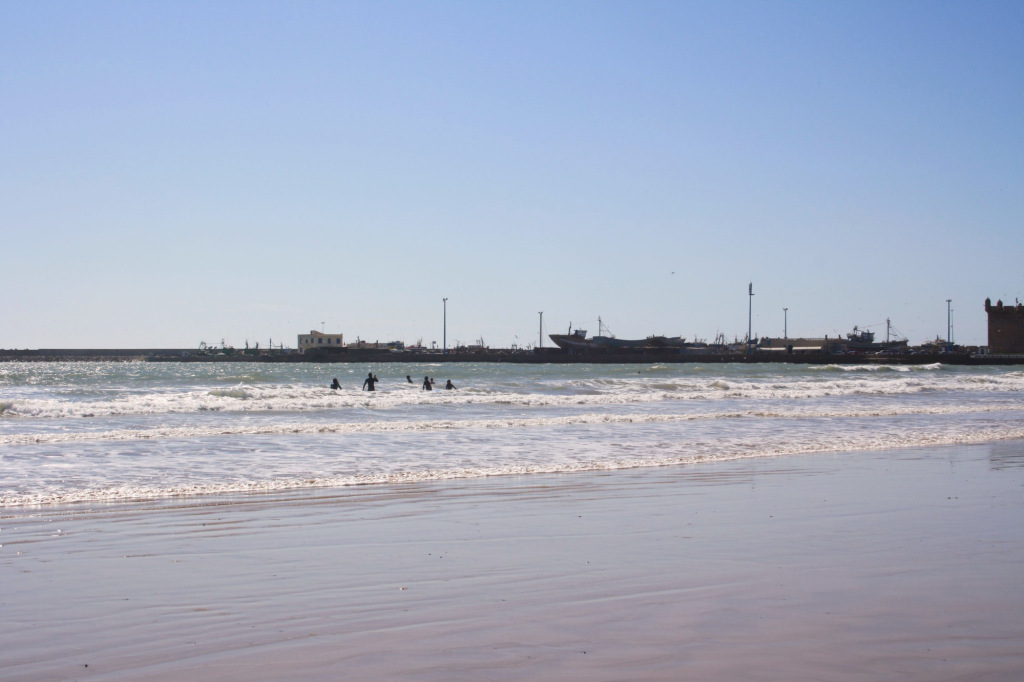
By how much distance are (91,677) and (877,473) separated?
10812mm

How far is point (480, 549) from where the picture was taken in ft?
23.1

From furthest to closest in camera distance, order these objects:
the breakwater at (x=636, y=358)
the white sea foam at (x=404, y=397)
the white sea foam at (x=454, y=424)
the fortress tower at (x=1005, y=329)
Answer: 1. the fortress tower at (x=1005, y=329)
2. the breakwater at (x=636, y=358)
3. the white sea foam at (x=404, y=397)
4. the white sea foam at (x=454, y=424)

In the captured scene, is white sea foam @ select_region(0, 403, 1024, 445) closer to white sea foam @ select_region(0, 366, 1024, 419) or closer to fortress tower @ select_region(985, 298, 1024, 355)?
white sea foam @ select_region(0, 366, 1024, 419)

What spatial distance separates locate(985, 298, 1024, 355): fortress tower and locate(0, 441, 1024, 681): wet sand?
4369 inches

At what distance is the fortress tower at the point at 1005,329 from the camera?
10512 centimetres

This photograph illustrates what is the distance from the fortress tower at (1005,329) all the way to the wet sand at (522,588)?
111 m

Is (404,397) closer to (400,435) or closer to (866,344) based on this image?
(400,435)

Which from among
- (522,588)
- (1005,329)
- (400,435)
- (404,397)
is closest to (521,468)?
(400,435)

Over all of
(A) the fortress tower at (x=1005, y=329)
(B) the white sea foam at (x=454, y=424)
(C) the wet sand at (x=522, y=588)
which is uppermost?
(A) the fortress tower at (x=1005, y=329)

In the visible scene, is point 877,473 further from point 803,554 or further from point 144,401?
point 144,401

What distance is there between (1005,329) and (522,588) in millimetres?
118298

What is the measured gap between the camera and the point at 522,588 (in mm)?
5727

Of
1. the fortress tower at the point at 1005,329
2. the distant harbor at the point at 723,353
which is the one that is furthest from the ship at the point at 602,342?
the fortress tower at the point at 1005,329

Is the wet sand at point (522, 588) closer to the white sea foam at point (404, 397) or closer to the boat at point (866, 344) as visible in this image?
the white sea foam at point (404, 397)
